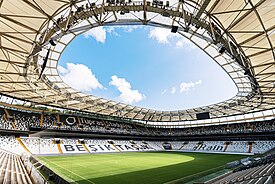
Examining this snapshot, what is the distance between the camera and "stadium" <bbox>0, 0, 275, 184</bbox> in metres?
11.0

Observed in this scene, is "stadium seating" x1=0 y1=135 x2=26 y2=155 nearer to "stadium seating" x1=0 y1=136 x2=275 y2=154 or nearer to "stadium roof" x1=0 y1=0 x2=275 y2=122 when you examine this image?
"stadium seating" x1=0 y1=136 x2=275 y2=154

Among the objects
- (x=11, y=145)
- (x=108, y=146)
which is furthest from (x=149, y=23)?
(x=108, y=146)

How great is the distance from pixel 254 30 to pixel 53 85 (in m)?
22.2

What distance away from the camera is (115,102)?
32.3m

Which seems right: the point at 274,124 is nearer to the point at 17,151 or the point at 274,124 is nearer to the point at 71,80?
the point at 71,80

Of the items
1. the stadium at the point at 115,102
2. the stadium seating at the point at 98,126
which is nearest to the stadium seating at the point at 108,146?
the stadium at the point at 115,102

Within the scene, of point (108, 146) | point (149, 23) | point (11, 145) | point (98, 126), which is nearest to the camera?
point (149, 23)

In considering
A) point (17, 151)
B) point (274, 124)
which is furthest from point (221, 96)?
point (17, 151)

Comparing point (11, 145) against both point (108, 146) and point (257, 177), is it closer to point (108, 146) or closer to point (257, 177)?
point (108, 146)

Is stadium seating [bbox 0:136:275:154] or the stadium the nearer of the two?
the stadium

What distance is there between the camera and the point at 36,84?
72.5ft

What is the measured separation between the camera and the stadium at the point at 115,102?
1098 cm

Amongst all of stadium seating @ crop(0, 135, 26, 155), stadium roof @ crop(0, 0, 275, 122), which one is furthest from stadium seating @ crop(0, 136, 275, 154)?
stadium roof @ crop(0, 0, 275, 122)

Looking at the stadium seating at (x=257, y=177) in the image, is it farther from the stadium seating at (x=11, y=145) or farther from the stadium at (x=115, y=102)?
the stadium seating at (x=11, y=145)
